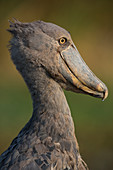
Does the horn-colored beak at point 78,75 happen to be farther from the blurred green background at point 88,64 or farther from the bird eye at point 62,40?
the blurred green background at point 88,64

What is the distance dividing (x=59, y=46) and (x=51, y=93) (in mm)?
197

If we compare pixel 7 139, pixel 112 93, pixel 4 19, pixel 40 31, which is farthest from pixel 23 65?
pixel 4 19

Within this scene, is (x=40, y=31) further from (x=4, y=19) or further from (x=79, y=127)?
(x=4, y=19)

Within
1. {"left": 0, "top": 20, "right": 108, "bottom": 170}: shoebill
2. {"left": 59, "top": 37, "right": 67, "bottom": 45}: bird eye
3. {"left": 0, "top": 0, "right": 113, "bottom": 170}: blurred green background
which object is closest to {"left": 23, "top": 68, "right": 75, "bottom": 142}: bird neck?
{"left": 0, "top": 20, "right": 108, "bottom": 170}: shoebill

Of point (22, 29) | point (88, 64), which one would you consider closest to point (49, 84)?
point (22, 29)

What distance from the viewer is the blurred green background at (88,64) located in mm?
5476

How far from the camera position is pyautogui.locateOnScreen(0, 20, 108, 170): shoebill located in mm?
1720

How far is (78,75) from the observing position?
1.81 meters

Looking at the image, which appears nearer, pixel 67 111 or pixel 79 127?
pixel 67 111

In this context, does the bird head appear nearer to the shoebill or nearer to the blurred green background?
the shoebill

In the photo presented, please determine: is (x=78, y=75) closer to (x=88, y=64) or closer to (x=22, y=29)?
(x=22, y=29)

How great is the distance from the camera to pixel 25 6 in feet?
27.4

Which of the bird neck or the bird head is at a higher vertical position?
the bird head

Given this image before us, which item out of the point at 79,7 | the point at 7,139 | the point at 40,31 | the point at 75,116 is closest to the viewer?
the point at 40,31
